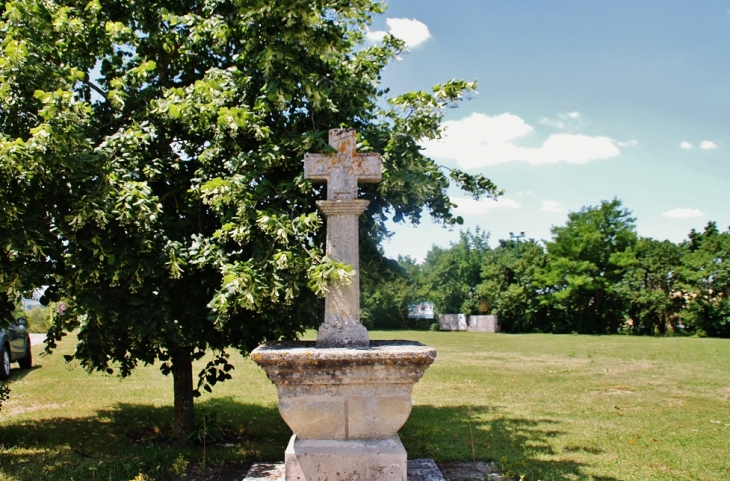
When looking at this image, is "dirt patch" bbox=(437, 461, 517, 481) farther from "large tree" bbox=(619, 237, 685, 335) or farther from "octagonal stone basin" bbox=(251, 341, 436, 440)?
"large tree" bbox=(619, 237, 685, 335)

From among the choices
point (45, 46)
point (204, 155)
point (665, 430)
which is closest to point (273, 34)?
point (204, 155)

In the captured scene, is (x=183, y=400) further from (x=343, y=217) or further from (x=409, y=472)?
(x=343, y=217)

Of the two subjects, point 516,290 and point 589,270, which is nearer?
point 589,270

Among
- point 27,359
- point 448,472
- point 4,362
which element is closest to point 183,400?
point 448,472

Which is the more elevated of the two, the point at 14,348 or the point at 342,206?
the point at 342,206

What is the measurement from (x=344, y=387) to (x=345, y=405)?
14 cm

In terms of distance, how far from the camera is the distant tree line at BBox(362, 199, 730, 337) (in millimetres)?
35231

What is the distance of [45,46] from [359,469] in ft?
16.9

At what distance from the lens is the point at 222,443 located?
24.2 ft

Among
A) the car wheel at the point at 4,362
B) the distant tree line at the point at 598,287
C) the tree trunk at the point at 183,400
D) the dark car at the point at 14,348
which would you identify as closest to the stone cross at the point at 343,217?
the tree trunk at the point at 183,400

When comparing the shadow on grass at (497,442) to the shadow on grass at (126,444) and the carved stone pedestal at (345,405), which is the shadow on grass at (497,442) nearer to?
the shadow on grass at (126,444)

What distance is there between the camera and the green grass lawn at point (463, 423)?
634cm

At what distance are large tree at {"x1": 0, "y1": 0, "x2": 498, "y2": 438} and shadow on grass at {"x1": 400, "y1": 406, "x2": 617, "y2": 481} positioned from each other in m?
2.23

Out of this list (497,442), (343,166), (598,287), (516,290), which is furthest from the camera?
(516,290)
